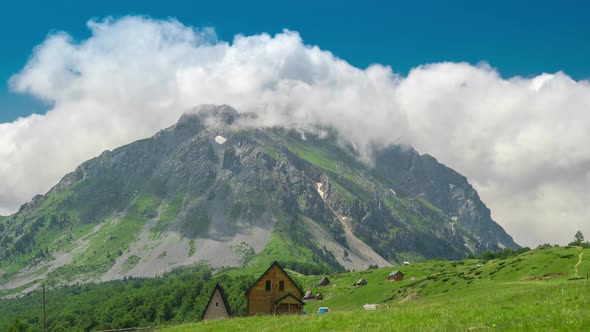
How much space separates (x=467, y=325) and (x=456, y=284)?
108 meters

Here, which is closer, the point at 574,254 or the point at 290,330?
the point at 290,330

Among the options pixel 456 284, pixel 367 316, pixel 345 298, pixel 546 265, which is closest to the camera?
pixel 367 316

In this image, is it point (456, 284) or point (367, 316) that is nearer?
point (367, 316)

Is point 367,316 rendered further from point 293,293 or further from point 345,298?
point 345,298

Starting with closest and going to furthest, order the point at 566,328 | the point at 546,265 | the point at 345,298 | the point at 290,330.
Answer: the point at 566,328, the point at 290,330, the point at 546,265, the point at 345,298

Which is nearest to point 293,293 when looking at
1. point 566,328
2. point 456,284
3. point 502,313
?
point 456,284

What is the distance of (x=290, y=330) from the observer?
3344 cm

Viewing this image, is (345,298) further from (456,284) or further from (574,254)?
(574,254)

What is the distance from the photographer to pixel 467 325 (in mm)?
25766

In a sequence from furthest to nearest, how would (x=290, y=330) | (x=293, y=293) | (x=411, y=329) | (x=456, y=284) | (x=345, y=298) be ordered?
(x=345, y=298) → (x=456, y=284) → (x=293, y=293) → (x=290, y=330) → (x=411, y=329)

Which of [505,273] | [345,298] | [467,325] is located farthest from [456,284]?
[467,325]

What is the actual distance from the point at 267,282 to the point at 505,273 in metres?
60.9

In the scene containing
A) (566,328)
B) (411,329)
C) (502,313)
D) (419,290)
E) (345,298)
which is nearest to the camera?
(566,328)

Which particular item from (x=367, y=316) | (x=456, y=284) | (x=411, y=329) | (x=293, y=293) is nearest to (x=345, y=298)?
(x=456, y=284)
